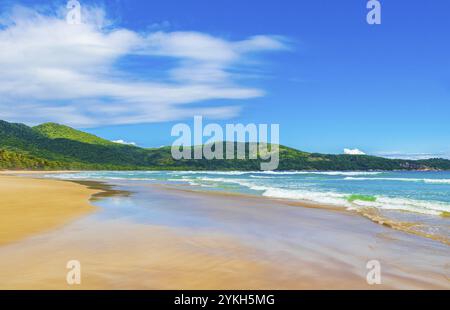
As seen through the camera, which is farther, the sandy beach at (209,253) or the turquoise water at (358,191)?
the turquoise water at (358,191)

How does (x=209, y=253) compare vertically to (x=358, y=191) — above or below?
above

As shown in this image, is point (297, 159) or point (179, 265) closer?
point (179, 265)

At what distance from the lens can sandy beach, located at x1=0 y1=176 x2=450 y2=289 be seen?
19.5ft

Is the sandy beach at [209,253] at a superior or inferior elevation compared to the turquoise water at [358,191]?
superior

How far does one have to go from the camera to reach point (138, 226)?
11.2 m

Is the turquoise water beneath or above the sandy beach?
beneath

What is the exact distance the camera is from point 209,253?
7.86 meters

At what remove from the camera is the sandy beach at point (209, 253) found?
5.95 metres

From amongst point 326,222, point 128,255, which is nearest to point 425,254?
point 326,222

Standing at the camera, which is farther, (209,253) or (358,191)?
(358,191)

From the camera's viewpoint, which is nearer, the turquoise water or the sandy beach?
the sandy beach
